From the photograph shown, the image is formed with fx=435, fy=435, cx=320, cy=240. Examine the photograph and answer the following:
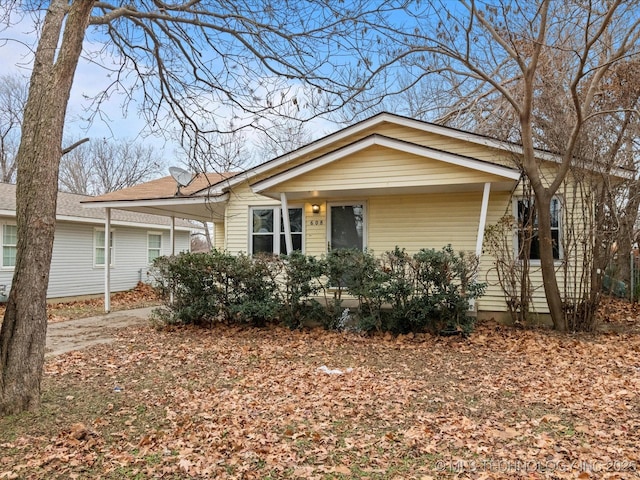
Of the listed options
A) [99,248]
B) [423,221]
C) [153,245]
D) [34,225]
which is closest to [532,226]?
[423,221]

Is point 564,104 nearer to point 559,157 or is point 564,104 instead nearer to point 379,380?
point 559,157

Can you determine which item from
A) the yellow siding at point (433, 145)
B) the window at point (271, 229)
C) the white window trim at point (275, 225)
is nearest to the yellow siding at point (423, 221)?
the yellow siding at point (433, 145)

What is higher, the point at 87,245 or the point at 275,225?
the point at 275,225

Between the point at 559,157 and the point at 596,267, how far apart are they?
7.28 feet

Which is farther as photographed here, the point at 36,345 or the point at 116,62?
the point at 116,62

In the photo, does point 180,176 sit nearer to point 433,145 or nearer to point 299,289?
point 299,289

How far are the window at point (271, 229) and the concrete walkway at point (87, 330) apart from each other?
11.1 feet

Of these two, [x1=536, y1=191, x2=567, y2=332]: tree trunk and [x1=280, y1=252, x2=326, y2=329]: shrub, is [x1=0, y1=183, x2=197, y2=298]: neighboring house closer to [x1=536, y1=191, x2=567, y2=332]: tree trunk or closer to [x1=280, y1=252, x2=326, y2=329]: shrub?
[x1=280, y1=252, x2=326, y2=329]: shrub

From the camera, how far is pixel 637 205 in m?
8.19

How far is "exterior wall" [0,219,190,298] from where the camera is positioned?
14.7m

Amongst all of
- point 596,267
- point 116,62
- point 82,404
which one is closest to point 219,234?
point 116,62

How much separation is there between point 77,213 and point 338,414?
1408 cm

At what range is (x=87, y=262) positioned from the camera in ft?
52.5

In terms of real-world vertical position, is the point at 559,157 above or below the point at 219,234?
above
